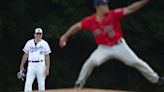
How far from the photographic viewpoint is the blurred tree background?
24297 mm

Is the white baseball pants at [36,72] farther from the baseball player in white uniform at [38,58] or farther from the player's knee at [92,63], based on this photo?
the player's knee at [92,63]

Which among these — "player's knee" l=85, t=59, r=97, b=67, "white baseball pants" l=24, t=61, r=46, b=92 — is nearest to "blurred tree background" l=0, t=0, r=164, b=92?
"white baseball pants" l=24, t=61, r=46, b=92

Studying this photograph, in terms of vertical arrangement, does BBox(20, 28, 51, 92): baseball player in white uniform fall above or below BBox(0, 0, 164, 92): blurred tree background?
above

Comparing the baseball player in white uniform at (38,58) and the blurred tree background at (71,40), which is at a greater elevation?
the baseball player in white uniform at (38,58)

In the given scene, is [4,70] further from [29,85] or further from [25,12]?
[29,85]

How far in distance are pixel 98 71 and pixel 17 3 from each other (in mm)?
3801

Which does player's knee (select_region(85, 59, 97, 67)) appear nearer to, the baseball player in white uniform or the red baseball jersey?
the red baseball jersey

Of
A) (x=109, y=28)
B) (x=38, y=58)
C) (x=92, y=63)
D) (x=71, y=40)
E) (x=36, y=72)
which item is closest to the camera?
(x=109, y=28)

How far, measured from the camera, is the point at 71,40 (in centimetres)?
2514

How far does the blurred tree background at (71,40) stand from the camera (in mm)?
24297

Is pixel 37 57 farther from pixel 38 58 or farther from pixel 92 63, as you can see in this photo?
pixel 92 63

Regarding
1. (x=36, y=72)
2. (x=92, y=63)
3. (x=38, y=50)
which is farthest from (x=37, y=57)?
(x=92, y=63)

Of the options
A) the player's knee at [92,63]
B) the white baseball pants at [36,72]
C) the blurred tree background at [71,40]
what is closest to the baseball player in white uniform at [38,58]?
the white baseball pants at [36,72]

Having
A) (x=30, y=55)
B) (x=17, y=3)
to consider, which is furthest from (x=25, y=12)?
(x=30, y=55)
